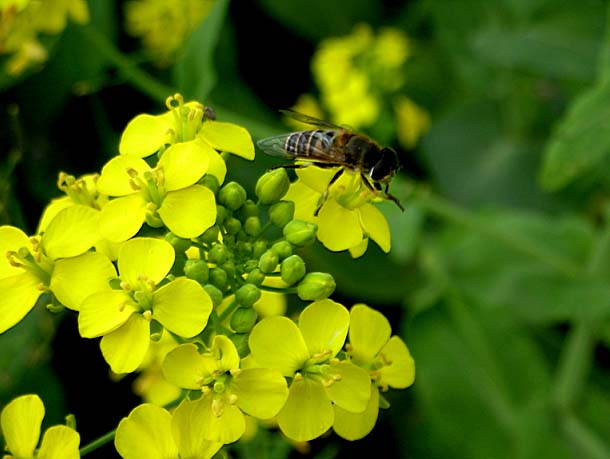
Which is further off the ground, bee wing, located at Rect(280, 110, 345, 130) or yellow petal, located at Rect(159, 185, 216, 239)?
yellow petal, located at Rect(159, 185, 216, 239)

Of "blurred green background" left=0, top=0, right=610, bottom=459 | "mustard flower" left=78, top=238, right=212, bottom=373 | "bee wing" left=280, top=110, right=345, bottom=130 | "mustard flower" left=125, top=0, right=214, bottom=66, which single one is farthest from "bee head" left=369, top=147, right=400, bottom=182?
"mustard flower" left=125, top=0, right=214, bottom=66

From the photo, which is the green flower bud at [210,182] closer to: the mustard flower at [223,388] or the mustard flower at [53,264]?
the mustard flower at [53,264]

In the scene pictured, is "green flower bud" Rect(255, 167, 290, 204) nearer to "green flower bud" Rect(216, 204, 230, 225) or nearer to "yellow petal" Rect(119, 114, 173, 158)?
"green flower bud" Rect(216, 204, 230, 225)

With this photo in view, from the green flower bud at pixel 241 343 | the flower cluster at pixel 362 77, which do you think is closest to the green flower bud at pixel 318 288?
the green flower bud at pixel 241 343

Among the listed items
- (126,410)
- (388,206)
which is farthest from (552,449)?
(126,410)

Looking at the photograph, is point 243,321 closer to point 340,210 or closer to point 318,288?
point 318,288

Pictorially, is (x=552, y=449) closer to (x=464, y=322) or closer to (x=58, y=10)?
(x=464, y=322)
